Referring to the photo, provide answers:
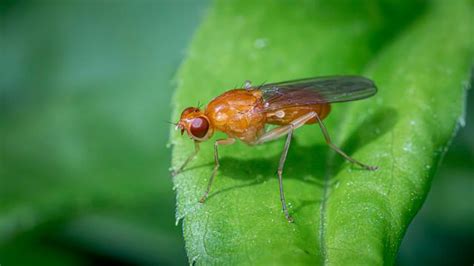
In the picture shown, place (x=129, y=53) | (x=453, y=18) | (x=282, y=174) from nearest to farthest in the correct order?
(x=282, y=174), (x=453, y=18), (x=129, y=53)

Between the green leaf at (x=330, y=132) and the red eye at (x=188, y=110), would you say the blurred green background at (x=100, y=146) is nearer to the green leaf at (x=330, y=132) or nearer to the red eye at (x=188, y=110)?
the red eye at (x=188, y=110)

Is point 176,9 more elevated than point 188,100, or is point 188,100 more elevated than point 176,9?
point 176,9

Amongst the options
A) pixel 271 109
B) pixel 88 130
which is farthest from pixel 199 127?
pixel 88 130

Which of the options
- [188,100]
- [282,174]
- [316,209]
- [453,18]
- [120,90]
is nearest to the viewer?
[316,209]

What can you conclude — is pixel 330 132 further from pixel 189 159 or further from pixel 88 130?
pixel 88 130

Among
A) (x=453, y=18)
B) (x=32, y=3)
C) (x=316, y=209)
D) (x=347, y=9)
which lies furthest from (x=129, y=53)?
(x=316, y=209)

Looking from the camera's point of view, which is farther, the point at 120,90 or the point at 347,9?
the point at 120,90

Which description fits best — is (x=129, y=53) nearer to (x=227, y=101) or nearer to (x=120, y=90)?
(x=120, y=90)
